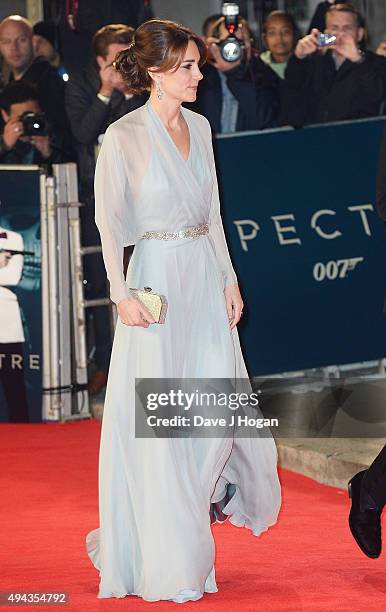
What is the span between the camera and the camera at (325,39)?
873 cm

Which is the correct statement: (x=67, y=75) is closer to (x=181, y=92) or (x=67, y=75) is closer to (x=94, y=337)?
(x=94, y=337)

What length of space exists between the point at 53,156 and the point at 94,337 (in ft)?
4.03

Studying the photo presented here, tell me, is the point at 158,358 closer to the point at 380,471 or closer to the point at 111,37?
the point at 380,471

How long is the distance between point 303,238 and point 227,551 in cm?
311

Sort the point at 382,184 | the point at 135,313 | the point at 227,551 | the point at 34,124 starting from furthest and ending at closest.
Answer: the point at 34,124 → the point at 227,551 → the point at 382,184 → the point at 135,313

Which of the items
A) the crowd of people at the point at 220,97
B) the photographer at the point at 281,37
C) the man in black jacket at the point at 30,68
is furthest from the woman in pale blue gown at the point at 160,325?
the photographer at the point at 281,37

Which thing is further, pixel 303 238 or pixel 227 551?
pixel 303 238

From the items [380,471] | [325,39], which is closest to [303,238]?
[325,39]

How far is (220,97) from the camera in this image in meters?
9.01

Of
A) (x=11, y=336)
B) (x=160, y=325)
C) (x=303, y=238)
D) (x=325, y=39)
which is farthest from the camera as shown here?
(x=11, y=336)

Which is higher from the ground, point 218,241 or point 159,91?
point 159,91

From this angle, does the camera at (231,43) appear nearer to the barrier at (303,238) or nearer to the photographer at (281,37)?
the barrier at (303,238)

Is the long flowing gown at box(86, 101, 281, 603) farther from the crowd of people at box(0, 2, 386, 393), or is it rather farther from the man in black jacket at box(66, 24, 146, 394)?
the man in black jacket at box(66, 24, 146, 394)

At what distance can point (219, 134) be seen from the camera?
8344 mm
